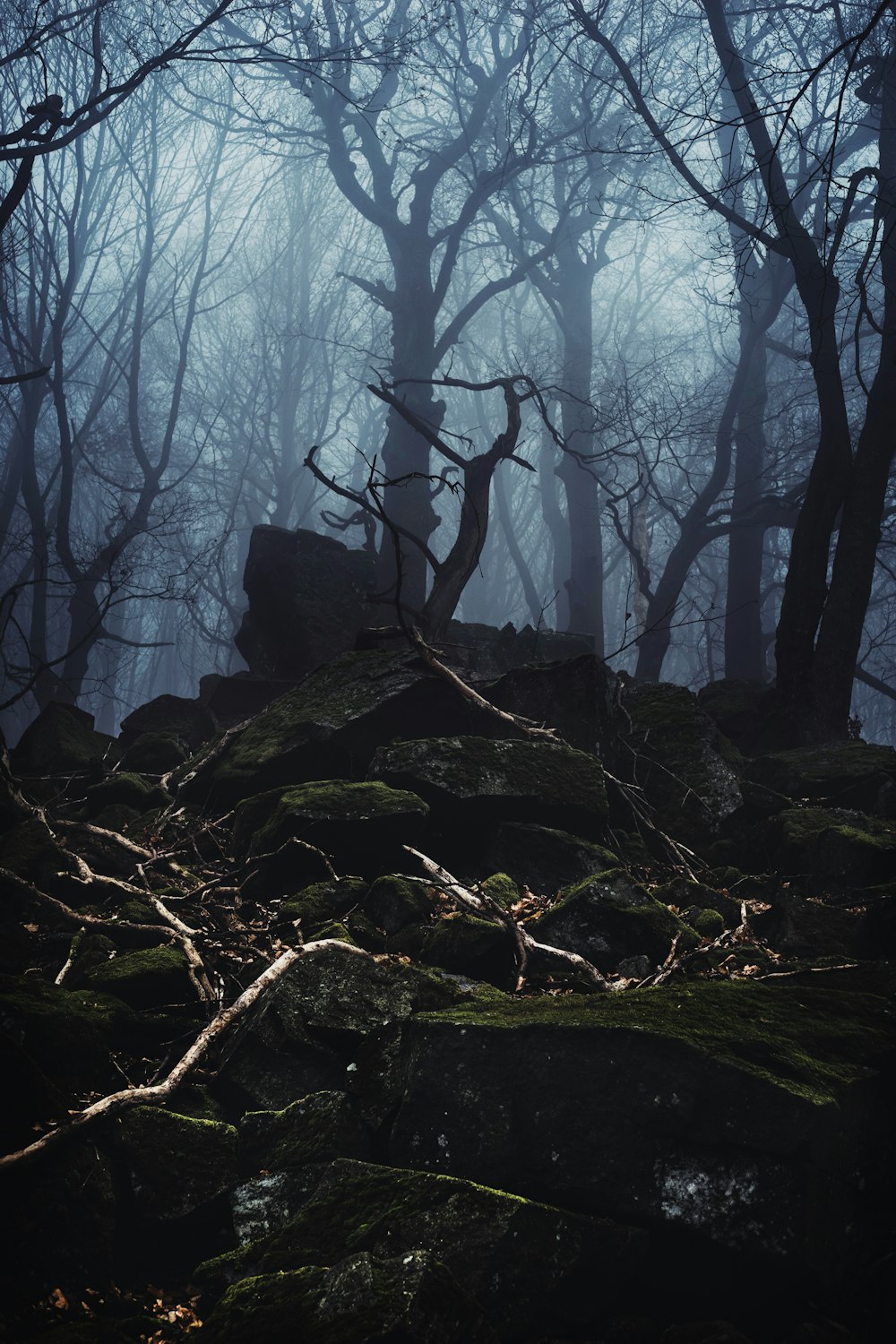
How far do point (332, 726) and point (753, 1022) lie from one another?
12.3ft

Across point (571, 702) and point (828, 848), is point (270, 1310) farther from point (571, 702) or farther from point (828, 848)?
point (571, 702)

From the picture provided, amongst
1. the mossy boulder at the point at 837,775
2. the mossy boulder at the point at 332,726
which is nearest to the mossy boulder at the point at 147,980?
the mossy boulder at the point at 332,726

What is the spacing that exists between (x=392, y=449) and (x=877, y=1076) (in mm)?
11853

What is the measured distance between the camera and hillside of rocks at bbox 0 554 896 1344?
225 cm

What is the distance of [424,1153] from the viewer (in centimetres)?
263

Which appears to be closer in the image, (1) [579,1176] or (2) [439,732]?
(1) [579,1176]

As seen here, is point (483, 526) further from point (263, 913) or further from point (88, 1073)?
point (88, 1073)

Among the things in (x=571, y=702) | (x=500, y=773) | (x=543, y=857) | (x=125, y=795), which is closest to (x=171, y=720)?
(x=125, y=795)

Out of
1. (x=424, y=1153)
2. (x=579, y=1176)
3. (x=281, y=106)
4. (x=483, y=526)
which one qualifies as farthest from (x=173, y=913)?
(x=281, y=106)

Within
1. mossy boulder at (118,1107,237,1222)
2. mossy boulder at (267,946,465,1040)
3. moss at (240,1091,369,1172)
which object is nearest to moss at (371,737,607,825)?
mossy boulder at (267,946,465,1040)

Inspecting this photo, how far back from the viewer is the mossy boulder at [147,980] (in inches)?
147

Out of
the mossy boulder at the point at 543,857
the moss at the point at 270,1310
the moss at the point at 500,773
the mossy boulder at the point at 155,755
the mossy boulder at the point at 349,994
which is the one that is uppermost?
the mossy boulder at the point at 155,755

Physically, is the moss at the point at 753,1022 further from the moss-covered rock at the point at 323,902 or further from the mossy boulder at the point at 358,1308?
the moss-covered rock at the point at 323,902

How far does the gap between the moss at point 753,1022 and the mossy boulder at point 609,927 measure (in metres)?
0.82
